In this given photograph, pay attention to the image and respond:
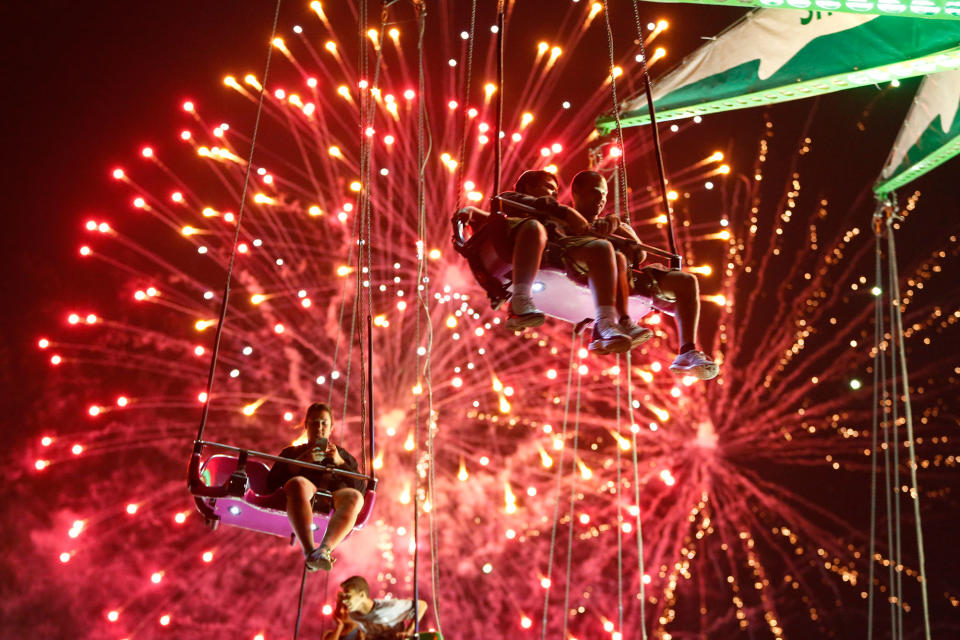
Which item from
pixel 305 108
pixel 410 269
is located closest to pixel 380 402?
pixel 410 269

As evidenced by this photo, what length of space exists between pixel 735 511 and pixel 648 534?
70.4 inches

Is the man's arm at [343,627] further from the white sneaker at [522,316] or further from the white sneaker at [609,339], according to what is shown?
the white sneaker at [609,339]

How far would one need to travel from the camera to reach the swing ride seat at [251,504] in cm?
434

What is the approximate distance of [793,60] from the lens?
5648 millimetres

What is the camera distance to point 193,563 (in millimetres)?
12242

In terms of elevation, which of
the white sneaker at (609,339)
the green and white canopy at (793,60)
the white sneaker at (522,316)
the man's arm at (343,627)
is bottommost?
the man's arm at (343,627)

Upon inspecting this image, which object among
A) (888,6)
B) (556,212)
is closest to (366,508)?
(556,212)

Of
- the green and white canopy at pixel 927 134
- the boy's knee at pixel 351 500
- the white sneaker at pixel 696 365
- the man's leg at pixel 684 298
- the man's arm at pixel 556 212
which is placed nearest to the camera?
the white sneaker at pixel 696 365

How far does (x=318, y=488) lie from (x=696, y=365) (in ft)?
7.67

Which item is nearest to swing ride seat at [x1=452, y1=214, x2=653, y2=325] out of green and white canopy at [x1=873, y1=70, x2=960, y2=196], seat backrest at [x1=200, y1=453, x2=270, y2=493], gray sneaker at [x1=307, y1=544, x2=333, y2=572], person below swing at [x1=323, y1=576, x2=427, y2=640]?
gray sneaker at [x1=307, y1=544, x2=333, y2=572]

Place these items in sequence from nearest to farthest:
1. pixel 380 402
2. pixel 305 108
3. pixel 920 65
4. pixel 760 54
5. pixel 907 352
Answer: pixel 920 65 → pixel 760 54 → pixel 305 108 → pixel 380 402 → pixel 907 352

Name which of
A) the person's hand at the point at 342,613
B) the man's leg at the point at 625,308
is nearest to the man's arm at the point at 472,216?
the man's leg at the point at 625,308

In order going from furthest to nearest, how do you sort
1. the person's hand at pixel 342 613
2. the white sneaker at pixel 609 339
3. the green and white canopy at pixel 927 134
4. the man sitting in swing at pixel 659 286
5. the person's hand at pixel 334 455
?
the green and white canopy at pixel 927 134
the person's hand at pixel 342 613
the person's hand at pixel 334 455
the man sitting in swing at pixel 659 286
the white sneaker at pixel 609 339

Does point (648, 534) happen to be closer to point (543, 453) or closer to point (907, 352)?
point (543, 453)
